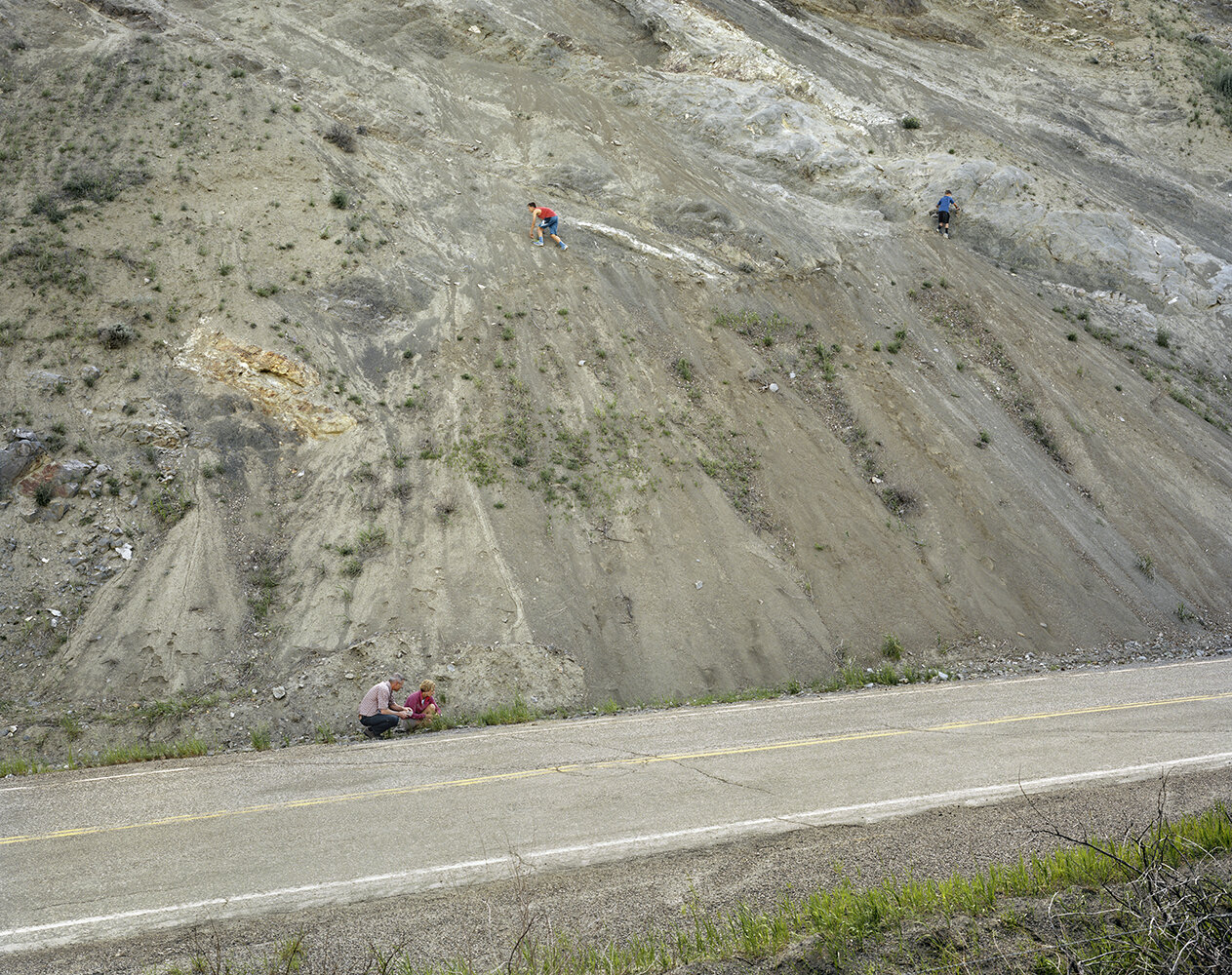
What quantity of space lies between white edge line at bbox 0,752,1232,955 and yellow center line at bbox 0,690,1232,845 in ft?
5.05

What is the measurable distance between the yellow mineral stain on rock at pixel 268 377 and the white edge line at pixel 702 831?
10121 mm

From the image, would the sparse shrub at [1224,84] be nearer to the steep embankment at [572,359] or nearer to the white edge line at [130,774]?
the steep embankment at [572,359]

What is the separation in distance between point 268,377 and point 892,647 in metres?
13.2

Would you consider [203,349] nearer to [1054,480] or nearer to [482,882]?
[482,882]

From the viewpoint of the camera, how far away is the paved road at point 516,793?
708 centimetres

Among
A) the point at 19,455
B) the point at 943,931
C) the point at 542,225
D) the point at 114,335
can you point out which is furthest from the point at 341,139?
the point at 943,931

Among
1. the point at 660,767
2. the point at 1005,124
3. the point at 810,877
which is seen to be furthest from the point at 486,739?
the point at 1005,124

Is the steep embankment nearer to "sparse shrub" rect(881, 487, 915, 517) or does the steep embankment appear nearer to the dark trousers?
"sparse shrub" rect(881, 487, 915, 517)

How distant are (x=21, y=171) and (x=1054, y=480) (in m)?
24.9

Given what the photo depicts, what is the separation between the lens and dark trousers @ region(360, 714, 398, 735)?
10891 millimetres

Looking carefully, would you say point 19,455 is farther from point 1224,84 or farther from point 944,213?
point 1224,84

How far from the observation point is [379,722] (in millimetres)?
10898

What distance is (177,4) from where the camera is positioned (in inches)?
941

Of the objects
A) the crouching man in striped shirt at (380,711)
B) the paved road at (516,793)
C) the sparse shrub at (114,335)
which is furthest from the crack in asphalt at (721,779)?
the sparse shrub at (114,335)
